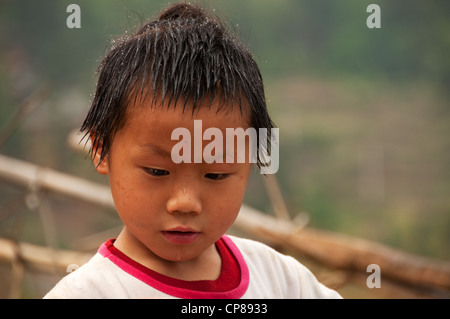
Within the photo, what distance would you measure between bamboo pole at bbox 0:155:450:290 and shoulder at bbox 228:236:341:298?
110 cm

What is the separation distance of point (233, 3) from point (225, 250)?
249cm

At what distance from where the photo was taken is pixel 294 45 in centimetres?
350

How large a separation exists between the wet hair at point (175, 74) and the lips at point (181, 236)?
5.1 inches

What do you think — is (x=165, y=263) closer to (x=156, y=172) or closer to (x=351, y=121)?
(x=156, y=172)

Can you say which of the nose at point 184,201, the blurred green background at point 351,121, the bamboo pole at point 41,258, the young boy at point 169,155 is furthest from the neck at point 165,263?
Answer: the blurred green background at point 351,121

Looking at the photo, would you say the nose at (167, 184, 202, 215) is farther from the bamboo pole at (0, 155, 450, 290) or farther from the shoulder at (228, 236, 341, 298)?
the bamboo pole at (0, 155, 450, 290)

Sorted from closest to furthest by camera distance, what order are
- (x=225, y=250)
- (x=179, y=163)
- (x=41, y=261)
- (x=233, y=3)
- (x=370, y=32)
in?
1. (x=179, y=163)
2. (x=225, y=250)
3. (x=41, y=261)
4. (x=233, y=3)
5. (x=370, y=32)

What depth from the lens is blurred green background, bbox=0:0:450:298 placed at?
11.1 ft

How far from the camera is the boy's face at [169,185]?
660 mm

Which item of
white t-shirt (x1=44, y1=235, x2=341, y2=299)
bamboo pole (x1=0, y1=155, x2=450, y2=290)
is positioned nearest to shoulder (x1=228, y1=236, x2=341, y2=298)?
white t-shirt (x1=44, y1=235, x2=341, y2=299)

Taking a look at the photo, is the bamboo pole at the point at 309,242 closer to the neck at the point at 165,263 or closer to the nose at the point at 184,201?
the neck at the point at 165,263

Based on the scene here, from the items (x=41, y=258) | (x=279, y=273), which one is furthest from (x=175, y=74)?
(x=41, y=258)
